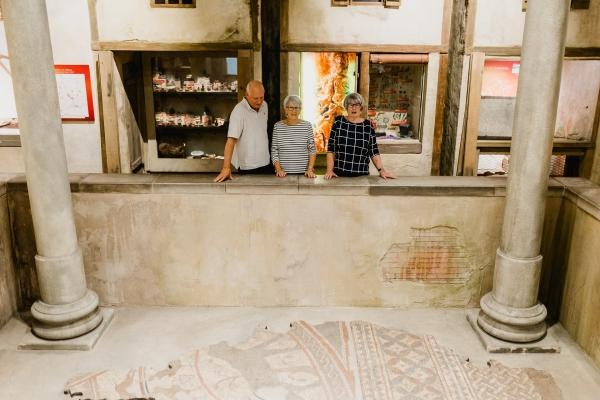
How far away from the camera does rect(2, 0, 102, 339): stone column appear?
4.19m

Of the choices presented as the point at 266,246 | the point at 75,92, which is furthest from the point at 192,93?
the point at 266,246

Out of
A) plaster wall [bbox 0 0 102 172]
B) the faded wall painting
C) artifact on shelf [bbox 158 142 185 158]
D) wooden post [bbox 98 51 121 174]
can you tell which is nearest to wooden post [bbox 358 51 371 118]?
the faded wall painting

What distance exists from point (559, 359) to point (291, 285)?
7.54 feet

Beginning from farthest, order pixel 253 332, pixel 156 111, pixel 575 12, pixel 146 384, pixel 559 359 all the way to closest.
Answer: pixel 156 111
pixel 575 12
pixel 253 332
pixel 559 359
pixel 146 384

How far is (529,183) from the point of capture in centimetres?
443

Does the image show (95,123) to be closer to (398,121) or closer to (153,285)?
(153,285)

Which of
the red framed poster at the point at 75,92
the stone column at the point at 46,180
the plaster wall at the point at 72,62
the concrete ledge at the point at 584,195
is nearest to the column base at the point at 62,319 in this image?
the stone column at the point at 46,180

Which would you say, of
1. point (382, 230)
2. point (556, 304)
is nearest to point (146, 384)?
point (382, 230)

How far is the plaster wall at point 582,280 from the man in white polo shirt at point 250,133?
281 centimetres

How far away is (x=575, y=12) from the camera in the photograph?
7125mm

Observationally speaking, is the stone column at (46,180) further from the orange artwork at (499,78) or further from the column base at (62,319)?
the orange artwork at (499,78)

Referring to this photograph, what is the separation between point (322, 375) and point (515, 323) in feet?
5.38

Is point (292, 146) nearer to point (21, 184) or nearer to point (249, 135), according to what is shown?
point (249, 135)

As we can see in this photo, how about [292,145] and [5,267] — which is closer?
[5,267]
